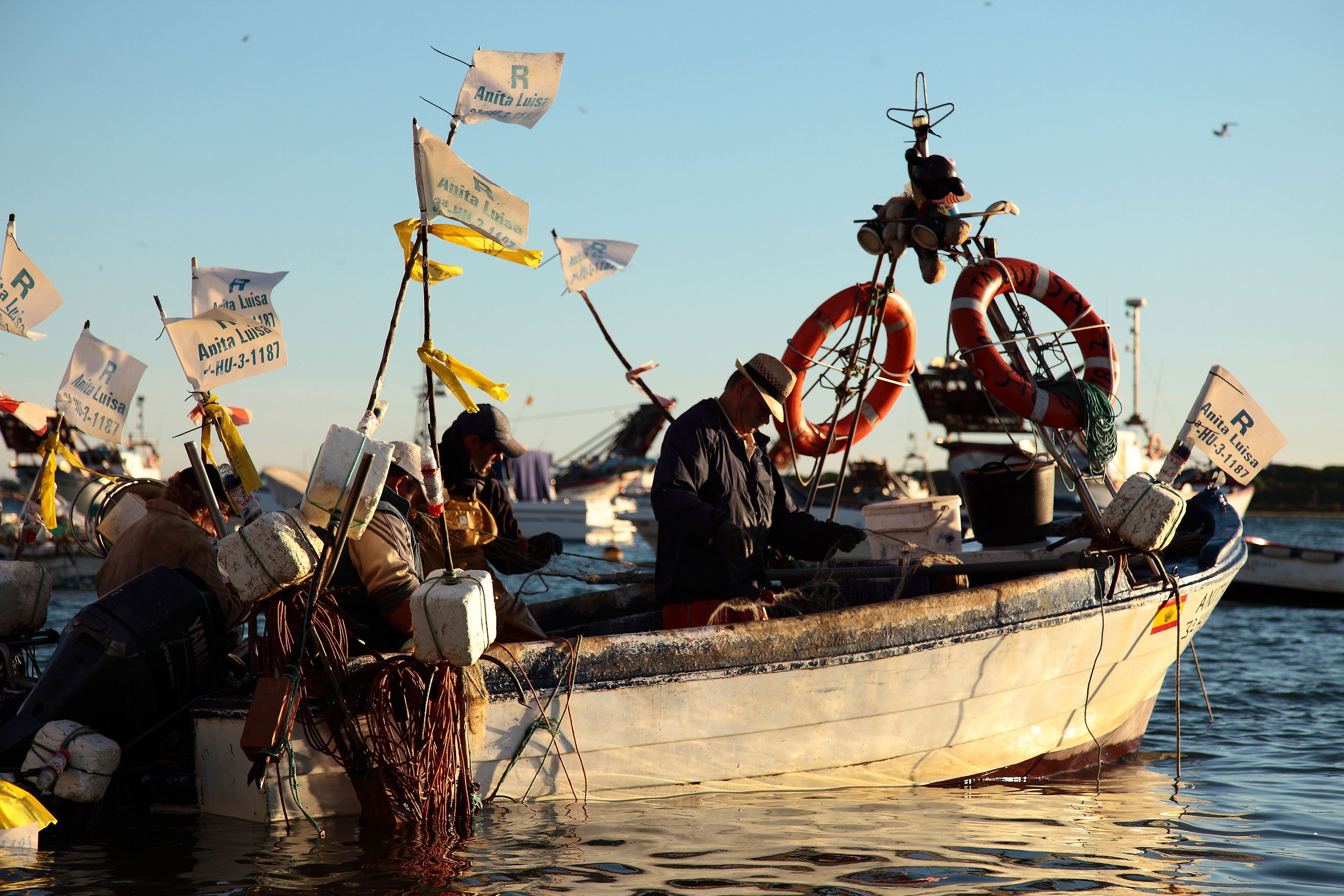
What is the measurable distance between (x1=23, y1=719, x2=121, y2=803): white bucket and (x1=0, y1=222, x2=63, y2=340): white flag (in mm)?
2559

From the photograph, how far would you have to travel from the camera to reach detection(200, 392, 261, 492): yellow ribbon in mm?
4355

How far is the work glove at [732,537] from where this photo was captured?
4457 millimetres

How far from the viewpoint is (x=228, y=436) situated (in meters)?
4.48

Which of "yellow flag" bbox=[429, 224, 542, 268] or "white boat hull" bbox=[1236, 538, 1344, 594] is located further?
"white boat hull" bbox=[1236, 538, 1344, 594]

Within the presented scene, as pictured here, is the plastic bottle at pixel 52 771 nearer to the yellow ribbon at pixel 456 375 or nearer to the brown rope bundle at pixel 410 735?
the brown rope bundle at pixel 410 735

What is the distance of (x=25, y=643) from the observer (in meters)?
5.11

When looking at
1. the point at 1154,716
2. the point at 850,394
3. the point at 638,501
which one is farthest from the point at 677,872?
the point at 638,501

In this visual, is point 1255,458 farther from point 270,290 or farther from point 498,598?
point 270,290

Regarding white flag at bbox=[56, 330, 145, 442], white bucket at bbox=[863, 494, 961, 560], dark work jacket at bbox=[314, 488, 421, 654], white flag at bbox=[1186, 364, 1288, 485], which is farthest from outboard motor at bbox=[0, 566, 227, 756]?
white flag at bbox=[1186, 364, 1288, 485]

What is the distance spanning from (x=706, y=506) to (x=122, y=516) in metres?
3.15

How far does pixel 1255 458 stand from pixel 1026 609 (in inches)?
72.5

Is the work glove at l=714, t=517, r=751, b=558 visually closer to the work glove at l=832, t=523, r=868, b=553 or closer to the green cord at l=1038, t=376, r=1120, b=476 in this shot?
the work glove at l=832, t=523, r=868, b=553

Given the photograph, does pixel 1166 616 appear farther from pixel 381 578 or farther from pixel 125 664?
pixel 125 664

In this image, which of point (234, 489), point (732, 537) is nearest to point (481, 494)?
point (234, 489)
